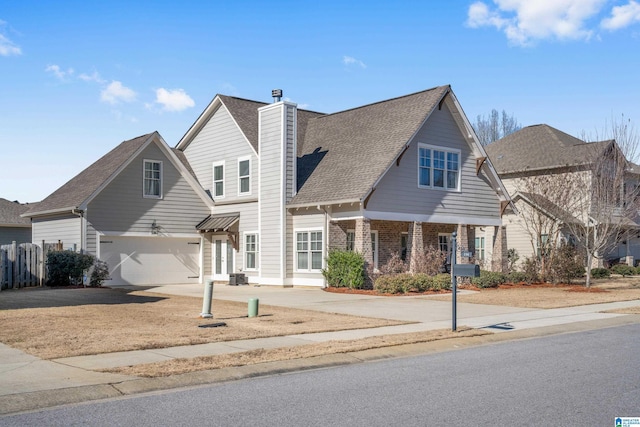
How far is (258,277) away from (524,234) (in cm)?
1705

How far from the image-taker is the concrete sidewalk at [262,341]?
8336mm

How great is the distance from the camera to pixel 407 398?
8086 millimetres

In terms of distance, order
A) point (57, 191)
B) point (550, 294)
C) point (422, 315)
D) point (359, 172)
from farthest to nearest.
Answer: point (57, 191) < point (359, 172) < point (550, 294) < point (422, 315)

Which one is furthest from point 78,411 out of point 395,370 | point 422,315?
point 422,315

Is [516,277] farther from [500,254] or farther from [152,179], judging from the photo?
[152,179]

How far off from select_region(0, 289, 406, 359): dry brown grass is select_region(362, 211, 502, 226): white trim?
8.73 metres

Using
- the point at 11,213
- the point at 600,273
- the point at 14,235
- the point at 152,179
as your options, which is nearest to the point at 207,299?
the point at 152,179

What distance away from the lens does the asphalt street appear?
7094 mm

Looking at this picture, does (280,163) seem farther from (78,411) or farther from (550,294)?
(78,411)

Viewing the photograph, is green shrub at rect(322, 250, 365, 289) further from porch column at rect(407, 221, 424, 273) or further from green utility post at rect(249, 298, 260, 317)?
green utility post at rect(249, 298, 260, 317)

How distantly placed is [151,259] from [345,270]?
9.59 metres

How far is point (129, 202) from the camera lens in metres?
29.3

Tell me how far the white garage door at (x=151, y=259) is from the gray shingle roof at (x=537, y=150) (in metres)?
21.2

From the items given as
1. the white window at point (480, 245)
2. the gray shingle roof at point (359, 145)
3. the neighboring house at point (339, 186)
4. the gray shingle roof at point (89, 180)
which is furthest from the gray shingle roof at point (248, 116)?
the white window at point (480, 245)
